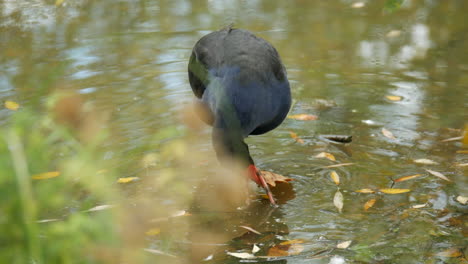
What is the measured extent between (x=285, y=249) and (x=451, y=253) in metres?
0.92

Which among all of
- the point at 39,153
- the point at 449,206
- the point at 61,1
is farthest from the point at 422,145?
the point at 61,1

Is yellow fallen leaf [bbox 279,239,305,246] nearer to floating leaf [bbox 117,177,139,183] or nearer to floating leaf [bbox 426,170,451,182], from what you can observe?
floating leaf [bbox 426,170,451,182]

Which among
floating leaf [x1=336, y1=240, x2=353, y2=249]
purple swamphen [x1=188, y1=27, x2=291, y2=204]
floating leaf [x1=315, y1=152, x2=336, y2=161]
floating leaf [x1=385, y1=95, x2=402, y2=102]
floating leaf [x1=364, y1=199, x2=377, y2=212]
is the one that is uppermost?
purple swamphen [x1=188, y1=27, x2=291, y2=204]

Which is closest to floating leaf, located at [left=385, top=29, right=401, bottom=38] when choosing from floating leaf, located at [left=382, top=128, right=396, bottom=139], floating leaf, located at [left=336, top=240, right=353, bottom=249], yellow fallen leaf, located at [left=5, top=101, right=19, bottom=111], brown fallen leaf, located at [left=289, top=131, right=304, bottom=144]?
floating leaf, located at [left=382, top=128, right=396, bottom=139]

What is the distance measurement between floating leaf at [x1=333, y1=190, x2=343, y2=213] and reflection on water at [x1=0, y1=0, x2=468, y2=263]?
0.13 feet

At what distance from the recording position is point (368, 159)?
449 cm

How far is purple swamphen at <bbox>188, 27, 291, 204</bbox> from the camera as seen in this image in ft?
11.3

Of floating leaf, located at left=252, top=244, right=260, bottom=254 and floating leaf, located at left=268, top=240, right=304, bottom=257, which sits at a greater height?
floating leaf, located at left=268, top=240, right=304, bottom=257

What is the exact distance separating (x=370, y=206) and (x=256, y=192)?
84 cm

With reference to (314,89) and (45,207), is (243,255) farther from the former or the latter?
(314,89)

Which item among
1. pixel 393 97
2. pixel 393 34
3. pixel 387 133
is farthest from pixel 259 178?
pixel 393 34

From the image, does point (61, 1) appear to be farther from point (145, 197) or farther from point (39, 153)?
point (39, 153)

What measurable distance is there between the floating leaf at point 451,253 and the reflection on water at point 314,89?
0.03 meters

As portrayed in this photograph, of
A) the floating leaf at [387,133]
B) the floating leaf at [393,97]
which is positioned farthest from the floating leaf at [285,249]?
the floating leaf at [393,97]
